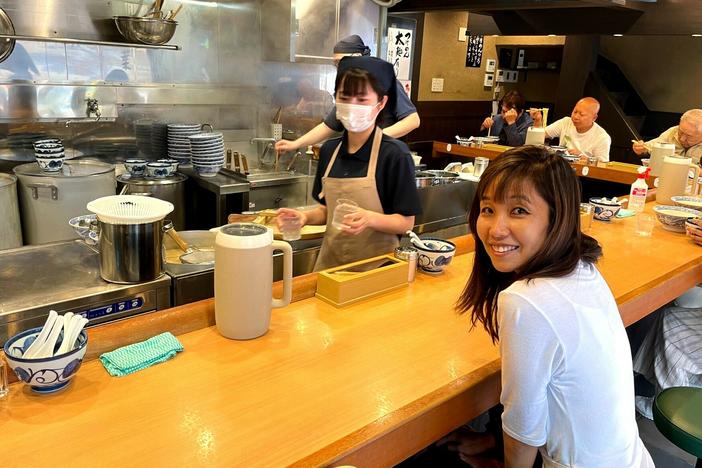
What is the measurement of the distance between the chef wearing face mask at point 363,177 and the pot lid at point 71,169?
206 centimetres

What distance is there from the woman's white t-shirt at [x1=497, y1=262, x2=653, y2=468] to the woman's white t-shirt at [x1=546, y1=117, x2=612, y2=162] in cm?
462

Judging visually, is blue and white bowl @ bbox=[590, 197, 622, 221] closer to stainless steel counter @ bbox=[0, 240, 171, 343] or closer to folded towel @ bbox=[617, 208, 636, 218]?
folded towel @ bbox=[617, 208, 636, 218]

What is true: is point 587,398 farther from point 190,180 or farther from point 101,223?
point 190,180

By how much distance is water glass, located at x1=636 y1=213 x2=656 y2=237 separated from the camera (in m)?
2.91

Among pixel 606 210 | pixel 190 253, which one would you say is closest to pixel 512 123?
pixel 606 210

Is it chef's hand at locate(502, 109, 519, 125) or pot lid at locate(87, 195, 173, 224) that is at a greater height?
chef's hand at locate(502, 109, 519, 125)

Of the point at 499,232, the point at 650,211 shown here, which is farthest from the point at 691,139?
the point at 499,232

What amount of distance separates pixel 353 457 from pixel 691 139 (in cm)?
498

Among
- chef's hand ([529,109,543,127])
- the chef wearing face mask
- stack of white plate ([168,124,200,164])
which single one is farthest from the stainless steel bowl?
chef's hand ([529,109,543,127])

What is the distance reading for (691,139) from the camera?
4.91 meters

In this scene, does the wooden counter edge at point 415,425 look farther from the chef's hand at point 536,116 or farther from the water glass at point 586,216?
the chef's hand at point 536,116

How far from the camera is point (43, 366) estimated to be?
117cm

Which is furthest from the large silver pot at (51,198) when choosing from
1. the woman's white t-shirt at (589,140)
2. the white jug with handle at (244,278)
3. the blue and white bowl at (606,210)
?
the woman's white t-shirt at (589,140)

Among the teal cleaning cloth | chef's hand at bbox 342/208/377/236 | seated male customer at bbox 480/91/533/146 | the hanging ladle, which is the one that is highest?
seated male customer at bbox 480/91/533/146
